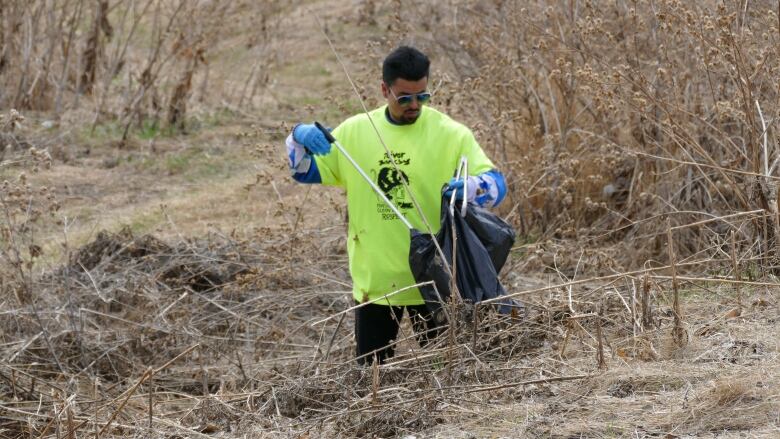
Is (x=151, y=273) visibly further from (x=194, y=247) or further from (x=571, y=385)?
(x=571, y=385)

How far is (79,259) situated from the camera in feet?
27.1

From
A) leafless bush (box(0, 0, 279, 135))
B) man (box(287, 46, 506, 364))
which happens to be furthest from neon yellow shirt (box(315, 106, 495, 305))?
leafless bush (box(0, 0, 279, 135))

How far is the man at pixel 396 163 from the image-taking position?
514 centimetres

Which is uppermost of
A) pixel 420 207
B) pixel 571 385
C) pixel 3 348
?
pixel 420 207

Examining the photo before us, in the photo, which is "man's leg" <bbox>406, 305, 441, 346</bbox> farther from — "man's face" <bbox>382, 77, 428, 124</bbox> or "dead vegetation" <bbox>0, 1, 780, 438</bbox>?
"man's face" <bbox>382, 77, 428, 124</bbox>

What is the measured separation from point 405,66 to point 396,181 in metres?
0.48

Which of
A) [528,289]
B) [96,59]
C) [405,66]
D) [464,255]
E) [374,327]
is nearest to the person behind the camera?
[464,255]

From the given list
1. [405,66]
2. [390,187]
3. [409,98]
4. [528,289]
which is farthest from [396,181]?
[528,289]

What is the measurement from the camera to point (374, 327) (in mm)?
5383

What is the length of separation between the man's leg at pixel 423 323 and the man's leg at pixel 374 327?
0.22 ft

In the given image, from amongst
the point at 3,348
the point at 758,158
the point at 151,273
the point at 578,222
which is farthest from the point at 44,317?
the point at 758,158

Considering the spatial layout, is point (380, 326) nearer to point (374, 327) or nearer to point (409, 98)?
point (374, 327)

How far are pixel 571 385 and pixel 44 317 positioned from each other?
353 centimetres

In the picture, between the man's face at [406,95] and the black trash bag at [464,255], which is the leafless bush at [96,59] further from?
the black trash bag at [464,255]
